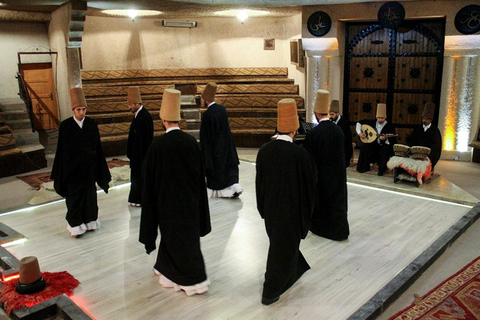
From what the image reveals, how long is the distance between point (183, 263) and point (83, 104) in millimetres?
2207

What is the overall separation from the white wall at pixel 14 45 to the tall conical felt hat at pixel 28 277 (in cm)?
763

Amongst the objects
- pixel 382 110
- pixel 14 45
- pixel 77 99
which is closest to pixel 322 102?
pixel 77 99

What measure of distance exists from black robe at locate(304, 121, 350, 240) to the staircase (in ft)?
18.7

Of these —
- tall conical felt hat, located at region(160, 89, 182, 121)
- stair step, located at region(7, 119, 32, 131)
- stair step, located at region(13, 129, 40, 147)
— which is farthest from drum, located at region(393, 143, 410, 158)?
stair step, located at region(7, 119, 32, 131)

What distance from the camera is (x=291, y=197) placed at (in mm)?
3500

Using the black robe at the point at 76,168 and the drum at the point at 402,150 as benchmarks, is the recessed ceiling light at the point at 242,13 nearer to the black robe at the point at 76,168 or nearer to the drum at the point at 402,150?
the drum at the point at 402,150

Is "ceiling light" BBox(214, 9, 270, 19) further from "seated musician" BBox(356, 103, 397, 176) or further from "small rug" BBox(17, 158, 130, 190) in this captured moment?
"small rug" BBox(17, 158, 130, 190)

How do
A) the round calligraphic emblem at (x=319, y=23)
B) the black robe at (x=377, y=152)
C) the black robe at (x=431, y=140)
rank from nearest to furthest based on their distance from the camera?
the black robe at (x=431, y=140)
the black robe at (x=377, y=152)
the round calligraphic emblem at (x=319, y=23)

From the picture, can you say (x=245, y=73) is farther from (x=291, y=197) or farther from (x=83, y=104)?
(x=291, y=197)

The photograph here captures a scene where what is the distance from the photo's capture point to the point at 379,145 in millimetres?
7340

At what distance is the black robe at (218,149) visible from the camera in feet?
19.6

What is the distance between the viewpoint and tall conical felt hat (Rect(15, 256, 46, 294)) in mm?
3648

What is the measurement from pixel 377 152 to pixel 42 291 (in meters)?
5.42

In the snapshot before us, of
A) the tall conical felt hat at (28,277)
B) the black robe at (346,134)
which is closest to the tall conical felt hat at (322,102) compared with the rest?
the black robe at (346,134)
